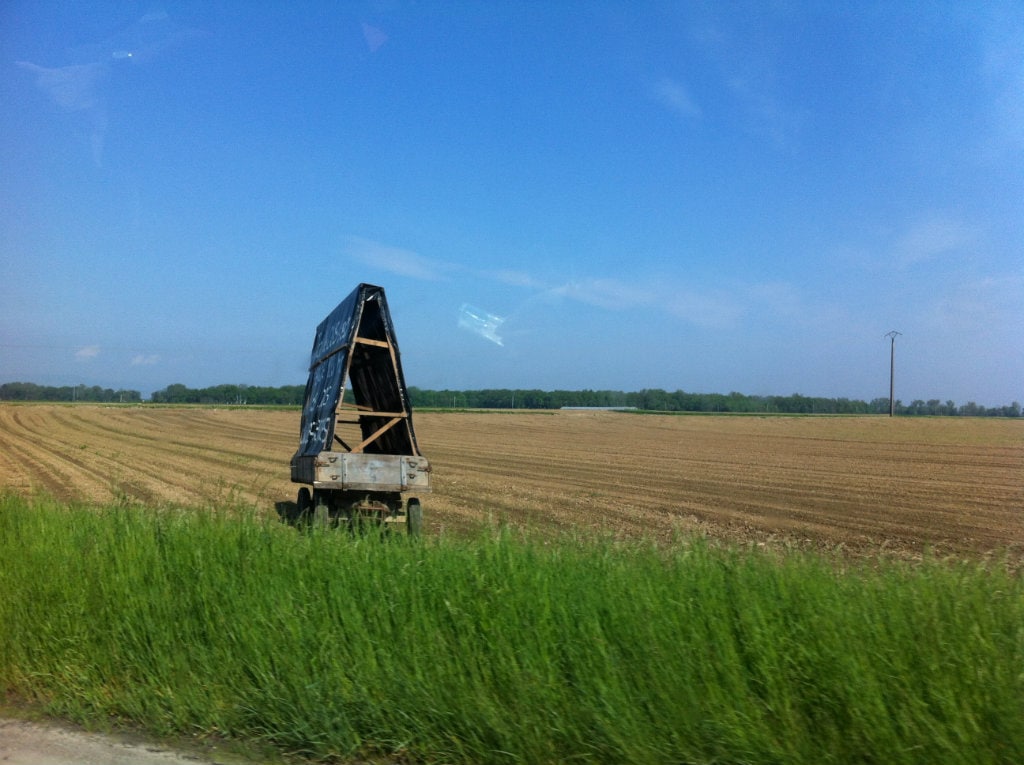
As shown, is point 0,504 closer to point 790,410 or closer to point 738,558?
point 738,558

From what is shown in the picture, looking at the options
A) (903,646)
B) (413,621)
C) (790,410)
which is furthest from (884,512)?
(790,410)

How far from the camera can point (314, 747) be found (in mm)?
4500

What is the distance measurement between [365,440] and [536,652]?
740 cm

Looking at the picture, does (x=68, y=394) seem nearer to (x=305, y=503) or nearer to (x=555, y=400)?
(x=555, y=400)

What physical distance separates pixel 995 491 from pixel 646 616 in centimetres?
1767

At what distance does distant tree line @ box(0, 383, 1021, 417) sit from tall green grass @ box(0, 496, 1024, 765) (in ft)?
268

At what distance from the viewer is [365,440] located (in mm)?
11766

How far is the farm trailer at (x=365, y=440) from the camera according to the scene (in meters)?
10.7

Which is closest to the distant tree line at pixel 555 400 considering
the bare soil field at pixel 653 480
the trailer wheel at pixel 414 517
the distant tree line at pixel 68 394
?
the distant tree line at pixel 68 394

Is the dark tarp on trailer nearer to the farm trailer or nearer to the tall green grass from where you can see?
the farm trailer

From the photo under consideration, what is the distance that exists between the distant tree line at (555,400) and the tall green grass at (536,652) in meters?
81.7

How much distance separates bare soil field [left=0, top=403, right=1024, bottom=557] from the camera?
13.5 m

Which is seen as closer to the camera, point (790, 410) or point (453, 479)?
point (453, 479)

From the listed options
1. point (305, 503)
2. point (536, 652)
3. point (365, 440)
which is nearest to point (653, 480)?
point (305, 503)
